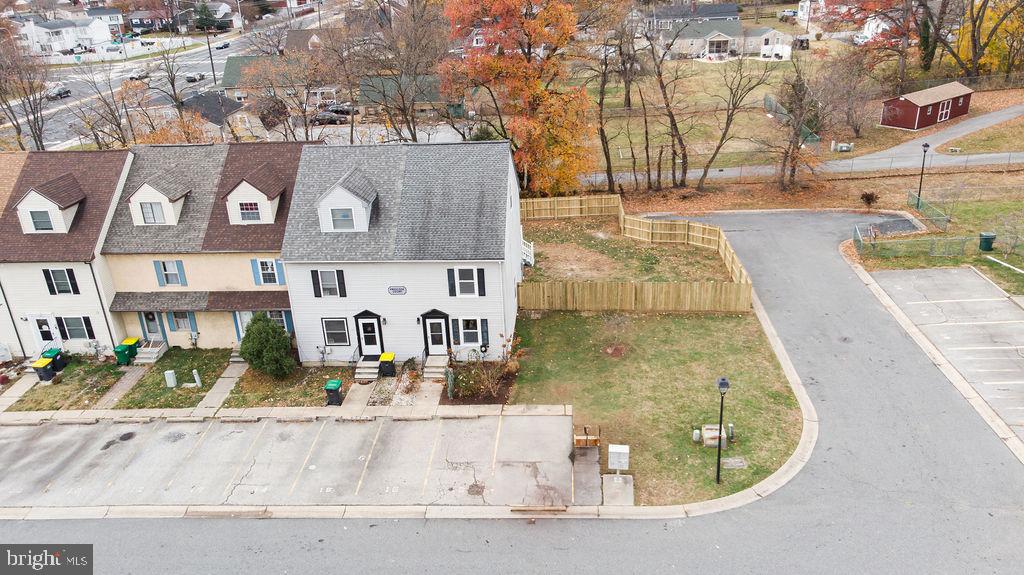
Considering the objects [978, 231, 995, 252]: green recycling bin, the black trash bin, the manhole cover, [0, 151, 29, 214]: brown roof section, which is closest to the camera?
the manhole cover

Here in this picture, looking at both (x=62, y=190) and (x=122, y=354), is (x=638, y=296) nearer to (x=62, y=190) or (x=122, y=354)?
(x=122, y=354)

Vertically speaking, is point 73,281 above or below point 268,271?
above

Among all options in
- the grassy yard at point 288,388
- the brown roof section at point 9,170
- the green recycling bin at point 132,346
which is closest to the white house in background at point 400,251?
the grassy yard at point 288,388

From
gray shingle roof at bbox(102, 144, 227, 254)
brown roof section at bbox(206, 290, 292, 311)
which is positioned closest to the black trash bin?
brown roof section at bbox(206, 290, 292, 311)

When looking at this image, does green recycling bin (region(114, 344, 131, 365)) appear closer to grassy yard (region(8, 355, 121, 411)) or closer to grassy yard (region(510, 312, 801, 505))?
grassy yard (region(8, 355, 121, 411))

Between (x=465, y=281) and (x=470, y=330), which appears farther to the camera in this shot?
(x=470, y=330)

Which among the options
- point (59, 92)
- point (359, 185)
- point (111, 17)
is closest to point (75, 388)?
point (359, 185)
